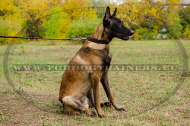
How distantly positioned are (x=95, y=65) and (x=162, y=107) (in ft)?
5.87

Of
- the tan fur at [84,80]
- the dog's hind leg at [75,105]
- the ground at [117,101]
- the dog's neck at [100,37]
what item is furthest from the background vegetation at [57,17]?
the dog's hind leg at [75,105]

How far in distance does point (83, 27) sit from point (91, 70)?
21119 millimetres

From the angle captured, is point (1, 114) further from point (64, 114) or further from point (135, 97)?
point (135, 97)

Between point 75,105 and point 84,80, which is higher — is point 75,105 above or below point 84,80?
below

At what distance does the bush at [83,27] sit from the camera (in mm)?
24109

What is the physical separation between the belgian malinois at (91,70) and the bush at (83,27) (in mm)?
20570

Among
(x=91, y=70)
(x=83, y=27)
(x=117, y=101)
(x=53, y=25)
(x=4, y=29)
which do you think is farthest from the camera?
(x=83, y=27)

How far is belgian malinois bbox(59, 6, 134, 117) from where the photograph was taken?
11.6 feet

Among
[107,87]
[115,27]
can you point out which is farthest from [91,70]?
[115,27]

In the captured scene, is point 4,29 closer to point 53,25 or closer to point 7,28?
point 7,28

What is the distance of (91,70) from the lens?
354cm

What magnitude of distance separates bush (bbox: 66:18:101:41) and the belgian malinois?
67.5 ft

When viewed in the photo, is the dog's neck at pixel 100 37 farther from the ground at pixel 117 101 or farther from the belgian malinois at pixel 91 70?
the ground at pixel 117 101

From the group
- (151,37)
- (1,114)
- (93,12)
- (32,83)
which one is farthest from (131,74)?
(151,37)
